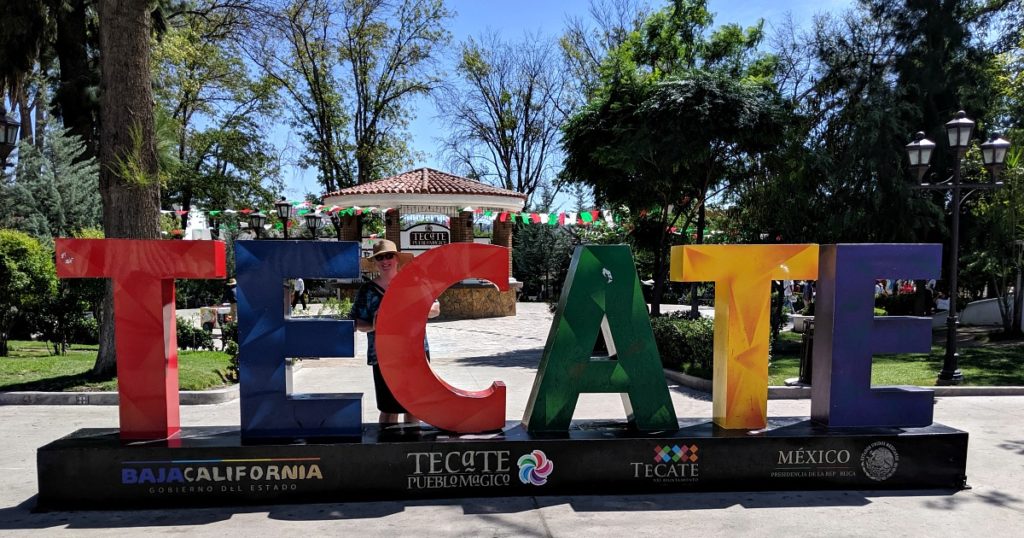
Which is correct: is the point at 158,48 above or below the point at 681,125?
above

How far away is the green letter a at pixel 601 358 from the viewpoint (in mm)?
5180

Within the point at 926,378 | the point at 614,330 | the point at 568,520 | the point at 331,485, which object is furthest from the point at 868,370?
the point at 926,378

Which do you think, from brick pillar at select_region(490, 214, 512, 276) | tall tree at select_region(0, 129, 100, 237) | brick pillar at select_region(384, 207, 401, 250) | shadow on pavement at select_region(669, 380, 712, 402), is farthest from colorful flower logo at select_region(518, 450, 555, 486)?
brick pillar at select_region(490, 214, 512, 276)

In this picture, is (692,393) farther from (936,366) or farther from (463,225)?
(463,225)

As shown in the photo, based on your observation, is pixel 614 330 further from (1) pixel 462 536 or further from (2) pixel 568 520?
(1) pixel 462 536

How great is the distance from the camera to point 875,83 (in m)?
18.6

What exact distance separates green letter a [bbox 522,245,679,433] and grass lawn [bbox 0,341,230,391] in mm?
6317

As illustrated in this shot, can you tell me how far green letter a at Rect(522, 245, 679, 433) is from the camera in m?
5.18

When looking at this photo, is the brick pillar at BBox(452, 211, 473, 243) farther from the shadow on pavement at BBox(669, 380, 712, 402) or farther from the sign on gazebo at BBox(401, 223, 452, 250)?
Result: the shadow on pavement at BBox(669, 380, 712, 402)

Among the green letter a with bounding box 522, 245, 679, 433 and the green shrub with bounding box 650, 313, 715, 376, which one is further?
the green shrub with bounding box 650, 313, 715, 376

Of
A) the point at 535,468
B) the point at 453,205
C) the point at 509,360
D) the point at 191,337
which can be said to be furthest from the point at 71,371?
the point at 453,205

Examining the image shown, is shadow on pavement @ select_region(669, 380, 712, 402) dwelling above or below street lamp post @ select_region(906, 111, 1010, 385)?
below

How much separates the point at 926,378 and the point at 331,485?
10.1m

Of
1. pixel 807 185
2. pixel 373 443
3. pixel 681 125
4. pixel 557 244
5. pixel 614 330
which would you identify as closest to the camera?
pixel 373 443
